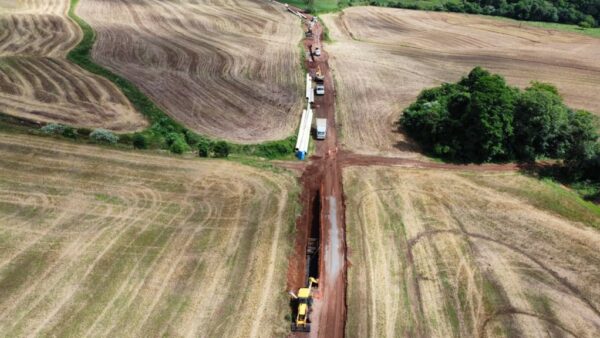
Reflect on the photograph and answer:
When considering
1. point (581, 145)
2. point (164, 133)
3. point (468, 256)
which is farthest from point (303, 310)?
point (581, 145)

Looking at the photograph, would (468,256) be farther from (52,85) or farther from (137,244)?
(52,85)

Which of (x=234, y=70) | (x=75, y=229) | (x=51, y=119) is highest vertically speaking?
(x=234, y=70)

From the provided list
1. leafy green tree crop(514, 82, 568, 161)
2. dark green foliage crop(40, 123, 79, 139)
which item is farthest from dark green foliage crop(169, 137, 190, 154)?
leafy green tree crop(514, 82, 568, 161)

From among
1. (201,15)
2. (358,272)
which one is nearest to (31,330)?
(358,272)

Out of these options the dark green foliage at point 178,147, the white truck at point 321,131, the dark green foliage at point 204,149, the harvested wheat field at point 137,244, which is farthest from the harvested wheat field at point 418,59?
the harvested wheat field at point 137,244

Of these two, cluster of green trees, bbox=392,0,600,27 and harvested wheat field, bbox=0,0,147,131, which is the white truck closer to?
harvested wheat field, bbox=0,0,147,131

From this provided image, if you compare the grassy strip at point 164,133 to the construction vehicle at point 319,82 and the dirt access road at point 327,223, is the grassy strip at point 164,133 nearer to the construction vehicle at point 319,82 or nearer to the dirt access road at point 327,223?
the dirt access road at point 327,223

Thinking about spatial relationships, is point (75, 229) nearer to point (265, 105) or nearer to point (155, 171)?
point (155, 171)
